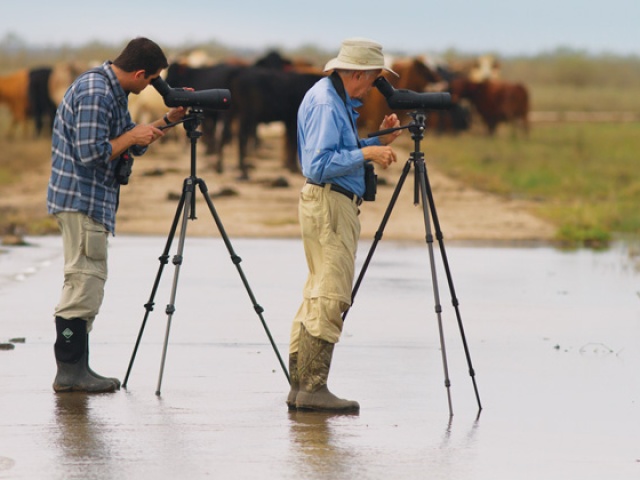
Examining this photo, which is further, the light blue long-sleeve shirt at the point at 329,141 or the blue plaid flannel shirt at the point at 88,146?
the blue plaid flannel shirt at the point at 88,146

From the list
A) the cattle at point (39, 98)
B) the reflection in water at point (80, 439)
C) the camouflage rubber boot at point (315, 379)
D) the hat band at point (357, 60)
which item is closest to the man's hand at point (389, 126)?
the hat band at point (357, 60)

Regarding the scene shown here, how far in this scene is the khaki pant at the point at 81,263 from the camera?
8.44 m

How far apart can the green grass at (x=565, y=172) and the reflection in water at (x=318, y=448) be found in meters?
10.6

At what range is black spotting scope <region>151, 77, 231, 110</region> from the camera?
8.46 meters

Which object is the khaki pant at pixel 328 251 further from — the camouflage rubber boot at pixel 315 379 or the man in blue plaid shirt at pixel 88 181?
the man in blue plaid shirt at pixel 88 181

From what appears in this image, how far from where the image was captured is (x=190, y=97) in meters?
8.54

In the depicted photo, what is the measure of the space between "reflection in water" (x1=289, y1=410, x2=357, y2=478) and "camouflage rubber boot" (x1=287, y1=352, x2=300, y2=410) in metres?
0.11

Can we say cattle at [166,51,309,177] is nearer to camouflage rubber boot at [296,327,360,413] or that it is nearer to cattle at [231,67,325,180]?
cattle at [231,67,325,180]

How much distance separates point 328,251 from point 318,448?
1.23 metres

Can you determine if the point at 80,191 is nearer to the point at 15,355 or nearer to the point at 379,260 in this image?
the point at 15,355

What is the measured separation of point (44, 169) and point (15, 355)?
21734 millimetres

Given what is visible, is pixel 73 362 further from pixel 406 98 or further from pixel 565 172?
pixel 565 172

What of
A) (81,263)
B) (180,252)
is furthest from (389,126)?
(81,263)

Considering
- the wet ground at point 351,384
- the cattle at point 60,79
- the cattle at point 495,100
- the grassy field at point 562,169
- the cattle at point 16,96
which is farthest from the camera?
the cattle at point 495,100
